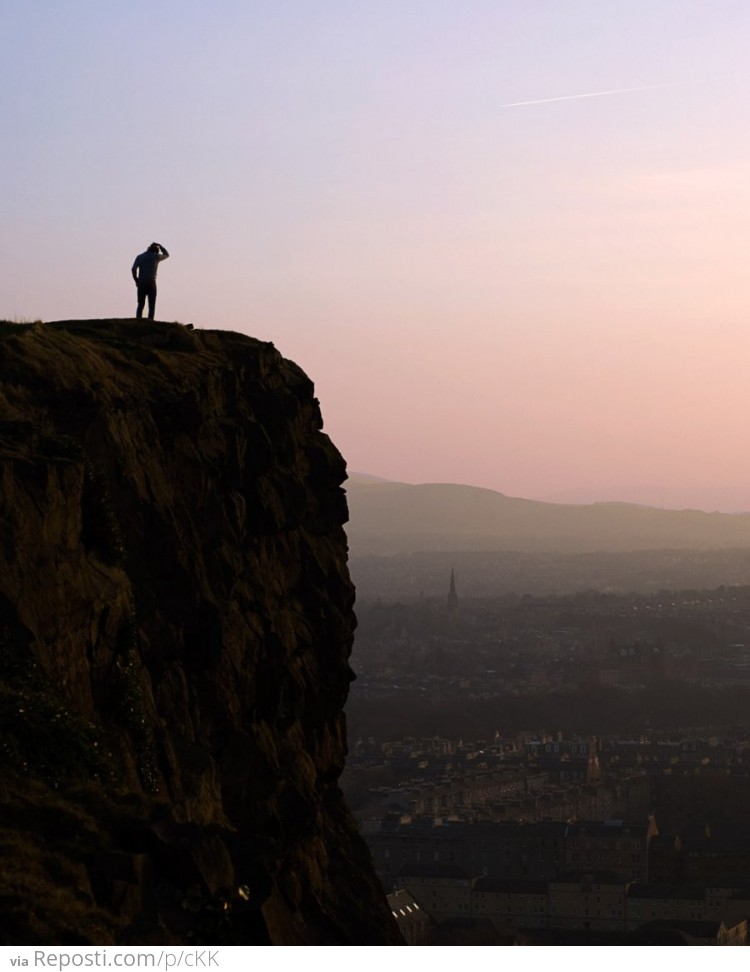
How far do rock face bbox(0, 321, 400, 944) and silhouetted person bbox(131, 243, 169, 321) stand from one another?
3.86 feet

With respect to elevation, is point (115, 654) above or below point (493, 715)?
above

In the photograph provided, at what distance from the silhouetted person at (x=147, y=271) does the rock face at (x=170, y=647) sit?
46.3 inches

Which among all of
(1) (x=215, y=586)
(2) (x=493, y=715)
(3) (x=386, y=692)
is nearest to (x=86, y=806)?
(1) (x=215, y=586)

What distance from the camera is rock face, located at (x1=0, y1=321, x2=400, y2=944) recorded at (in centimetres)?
1161

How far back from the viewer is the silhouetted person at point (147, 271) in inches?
933

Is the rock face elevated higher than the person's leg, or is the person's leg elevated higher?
the person's leg

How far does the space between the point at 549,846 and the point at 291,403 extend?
7873 centimetres

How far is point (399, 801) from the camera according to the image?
117 metres

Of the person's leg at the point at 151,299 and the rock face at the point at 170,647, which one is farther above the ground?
the person's leg at the point at 151,299

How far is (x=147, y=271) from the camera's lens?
23719 millimetres

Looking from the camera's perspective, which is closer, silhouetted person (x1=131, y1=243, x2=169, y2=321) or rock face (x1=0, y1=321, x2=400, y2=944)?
rock face (x1=0, y1=321, x2=400, y2=944)

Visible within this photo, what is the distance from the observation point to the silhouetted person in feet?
77.8

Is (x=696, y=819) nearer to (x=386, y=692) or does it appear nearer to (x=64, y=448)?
(x=386, y=692)

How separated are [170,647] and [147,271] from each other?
23.9ft
